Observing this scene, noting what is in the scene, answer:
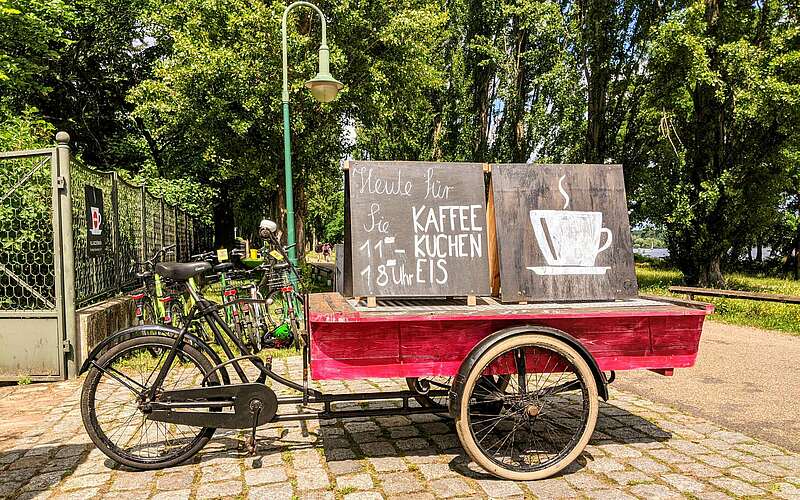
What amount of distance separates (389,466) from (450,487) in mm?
511

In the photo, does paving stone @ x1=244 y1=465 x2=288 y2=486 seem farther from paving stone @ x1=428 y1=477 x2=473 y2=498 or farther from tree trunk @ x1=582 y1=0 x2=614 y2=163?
tree trunk @ x1=582 y1=0 x2=614 y2=163

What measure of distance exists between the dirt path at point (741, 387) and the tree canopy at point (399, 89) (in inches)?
299

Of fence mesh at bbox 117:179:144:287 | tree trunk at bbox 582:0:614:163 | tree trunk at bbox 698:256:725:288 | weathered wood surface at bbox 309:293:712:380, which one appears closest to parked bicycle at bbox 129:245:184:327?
fence mesh at bbox 117:179:144:287

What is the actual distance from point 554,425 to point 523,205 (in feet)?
5.81

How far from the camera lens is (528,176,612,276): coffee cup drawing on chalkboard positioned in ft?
12.9

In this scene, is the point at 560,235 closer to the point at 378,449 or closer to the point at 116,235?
the point at 378,449

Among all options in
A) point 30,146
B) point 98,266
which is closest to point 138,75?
point 30,146

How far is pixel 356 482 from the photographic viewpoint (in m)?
3.63

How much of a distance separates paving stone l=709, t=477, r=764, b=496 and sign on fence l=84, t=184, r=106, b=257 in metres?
6.67

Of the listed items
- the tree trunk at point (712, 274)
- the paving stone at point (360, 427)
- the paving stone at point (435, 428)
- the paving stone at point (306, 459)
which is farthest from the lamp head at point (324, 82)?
the tree trunk at point (712, 274)

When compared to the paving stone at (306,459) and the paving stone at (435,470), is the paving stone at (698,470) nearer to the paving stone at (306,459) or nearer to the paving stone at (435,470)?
the paving stone at (435,470)

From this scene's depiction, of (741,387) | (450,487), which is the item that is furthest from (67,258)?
(741,387)

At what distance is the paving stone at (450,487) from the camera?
11.3 feet

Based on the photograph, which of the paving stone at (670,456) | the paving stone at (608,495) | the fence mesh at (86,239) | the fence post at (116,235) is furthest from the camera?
the fence post at (116,235)
